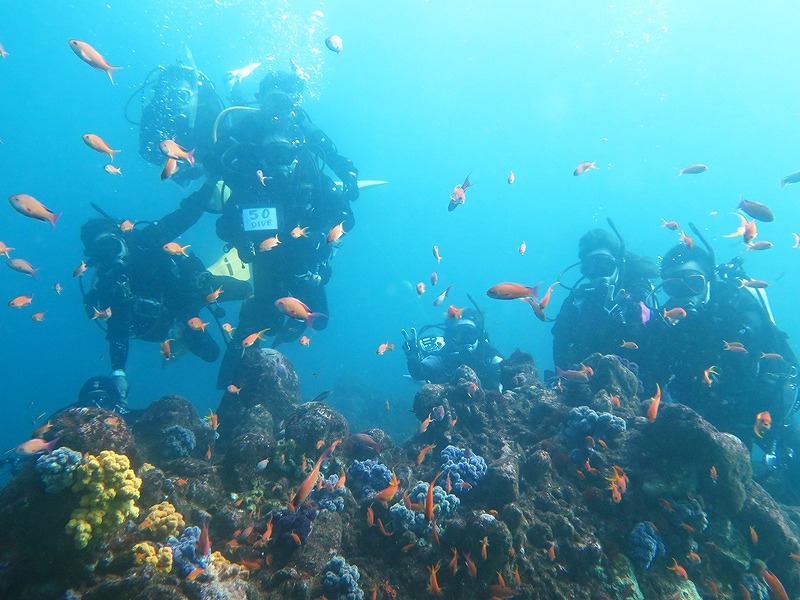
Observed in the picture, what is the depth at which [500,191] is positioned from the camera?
13062 centimetres

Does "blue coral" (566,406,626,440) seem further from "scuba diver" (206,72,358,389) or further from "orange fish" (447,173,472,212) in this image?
"scuba diver" (206,72,358,389)

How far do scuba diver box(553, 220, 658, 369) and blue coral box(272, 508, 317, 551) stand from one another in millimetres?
7158

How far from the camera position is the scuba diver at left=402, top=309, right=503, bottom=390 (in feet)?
32.1

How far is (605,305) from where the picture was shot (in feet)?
29.8

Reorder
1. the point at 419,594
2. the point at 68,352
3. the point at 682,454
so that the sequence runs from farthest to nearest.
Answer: the point at 68,352 → the point at 682,454 → the point at 419,594

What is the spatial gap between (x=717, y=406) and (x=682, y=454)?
13.9 feet

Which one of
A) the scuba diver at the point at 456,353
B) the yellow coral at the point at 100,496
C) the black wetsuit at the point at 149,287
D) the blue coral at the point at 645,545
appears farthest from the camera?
the scuba diver at the point at 456,353

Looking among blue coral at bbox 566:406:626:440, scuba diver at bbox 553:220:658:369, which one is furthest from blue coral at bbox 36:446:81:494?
scuba diver at bbox 553:220:658:369

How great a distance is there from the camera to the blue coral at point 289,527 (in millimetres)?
3957

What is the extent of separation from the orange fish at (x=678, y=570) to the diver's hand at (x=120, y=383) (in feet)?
31.0

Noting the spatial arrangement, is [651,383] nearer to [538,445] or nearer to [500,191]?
[538,445]

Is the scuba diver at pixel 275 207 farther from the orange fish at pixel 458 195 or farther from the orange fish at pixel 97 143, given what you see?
the orange fish at pixel 458 195

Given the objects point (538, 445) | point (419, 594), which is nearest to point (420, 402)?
point (538, 445)

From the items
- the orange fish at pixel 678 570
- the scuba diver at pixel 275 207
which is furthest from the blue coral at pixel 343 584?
the scuba diver at pixel 275 207
